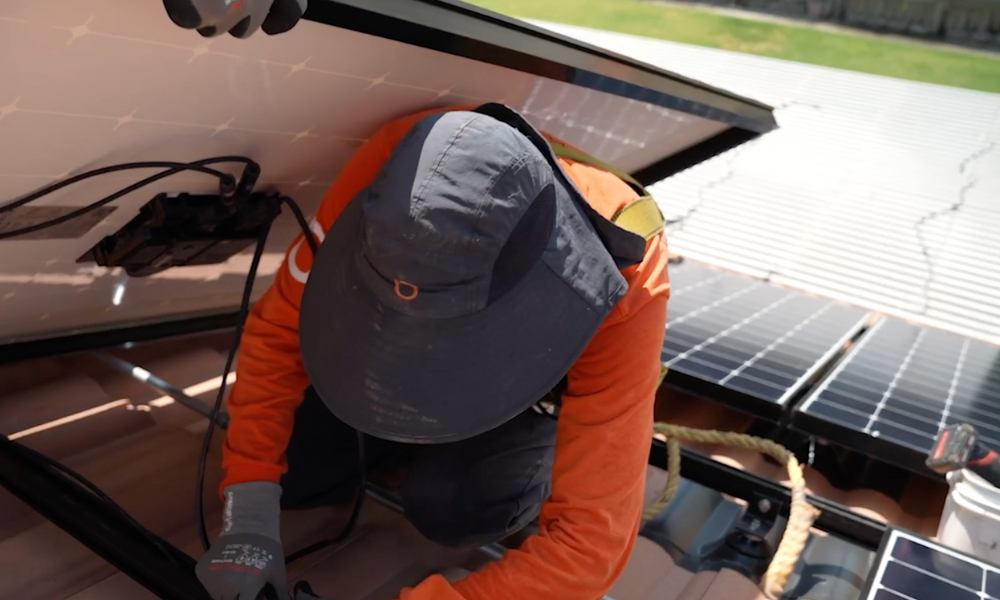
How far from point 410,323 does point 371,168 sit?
12.7 inches

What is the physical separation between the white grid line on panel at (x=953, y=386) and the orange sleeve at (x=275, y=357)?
47.6 inches

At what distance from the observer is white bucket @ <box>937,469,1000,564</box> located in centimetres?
121

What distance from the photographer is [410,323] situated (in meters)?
0.82

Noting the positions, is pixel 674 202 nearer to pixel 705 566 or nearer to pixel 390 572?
pixel 705 566

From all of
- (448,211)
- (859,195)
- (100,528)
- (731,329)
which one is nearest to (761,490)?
(731,329)

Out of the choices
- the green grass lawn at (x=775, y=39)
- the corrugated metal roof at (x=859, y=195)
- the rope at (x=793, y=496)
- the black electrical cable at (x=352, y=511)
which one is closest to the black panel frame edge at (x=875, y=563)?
the rope at (x=793, y=496)

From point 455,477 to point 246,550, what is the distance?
1.10 feet

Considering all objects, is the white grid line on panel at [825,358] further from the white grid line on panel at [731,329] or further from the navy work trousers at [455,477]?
the navy work trousers at [455,477]

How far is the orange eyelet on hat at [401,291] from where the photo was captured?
0.79m

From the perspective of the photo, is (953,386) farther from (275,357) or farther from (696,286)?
(275,357)

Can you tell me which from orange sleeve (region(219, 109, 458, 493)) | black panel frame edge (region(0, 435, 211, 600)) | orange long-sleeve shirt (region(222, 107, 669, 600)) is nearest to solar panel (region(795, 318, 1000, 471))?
orange long-sleeve shirt (region(222, 107, 669, 600))

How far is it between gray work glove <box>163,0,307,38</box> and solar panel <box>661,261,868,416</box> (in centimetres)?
123

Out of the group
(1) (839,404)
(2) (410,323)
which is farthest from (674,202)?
(2) (410,323)

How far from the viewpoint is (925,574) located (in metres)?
1.16
